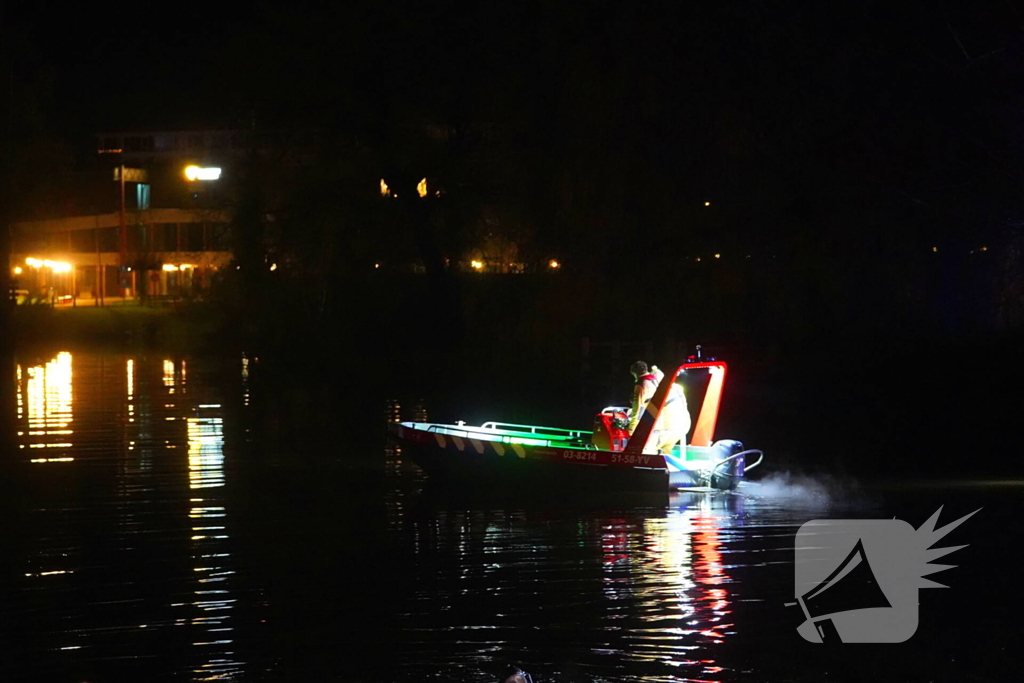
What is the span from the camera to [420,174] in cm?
3988

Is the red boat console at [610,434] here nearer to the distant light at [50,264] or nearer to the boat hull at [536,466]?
the boat hull at [536,466]

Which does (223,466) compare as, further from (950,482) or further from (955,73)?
(955,73)

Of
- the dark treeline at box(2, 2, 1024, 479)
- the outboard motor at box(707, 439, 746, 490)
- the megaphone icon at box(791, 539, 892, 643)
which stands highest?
the dark treeline at box(2, 2, 1024, 479)

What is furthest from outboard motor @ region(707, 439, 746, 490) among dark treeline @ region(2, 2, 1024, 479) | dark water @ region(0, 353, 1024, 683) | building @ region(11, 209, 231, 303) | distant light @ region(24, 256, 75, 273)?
distant light @ region(24, 256, 75, 273)

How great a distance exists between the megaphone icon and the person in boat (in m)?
4.25

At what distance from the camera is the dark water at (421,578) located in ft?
30.7

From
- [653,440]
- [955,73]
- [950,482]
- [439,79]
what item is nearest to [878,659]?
[653,440]

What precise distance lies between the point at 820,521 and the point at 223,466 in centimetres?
920

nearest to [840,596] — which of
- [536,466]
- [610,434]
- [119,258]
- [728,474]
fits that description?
[728,474]

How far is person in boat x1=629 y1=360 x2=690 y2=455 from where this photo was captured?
53.8ft

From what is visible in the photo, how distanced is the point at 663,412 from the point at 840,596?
5308mm

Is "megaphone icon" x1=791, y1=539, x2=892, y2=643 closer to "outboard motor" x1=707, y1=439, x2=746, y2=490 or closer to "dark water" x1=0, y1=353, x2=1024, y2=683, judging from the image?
"dark water" x1=0, y1=353, x2=1024, y2=683

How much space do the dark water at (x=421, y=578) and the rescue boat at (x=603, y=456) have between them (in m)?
0.32

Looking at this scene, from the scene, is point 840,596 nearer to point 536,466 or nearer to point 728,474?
point 728,474
